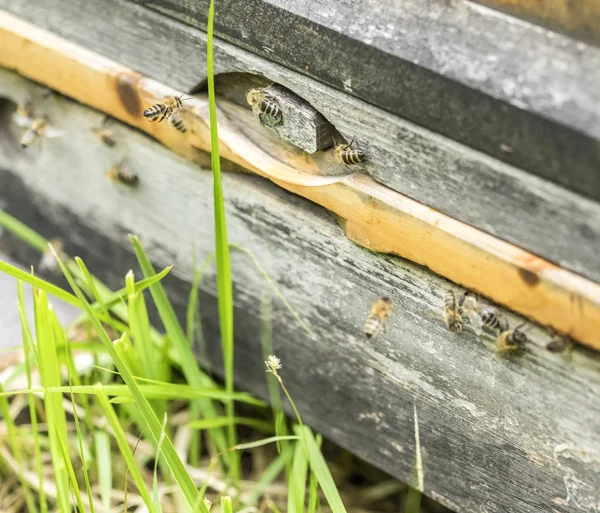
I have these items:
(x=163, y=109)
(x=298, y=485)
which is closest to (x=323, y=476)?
(x=298, y=485)

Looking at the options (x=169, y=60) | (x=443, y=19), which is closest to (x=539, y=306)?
(x=443, y=19)

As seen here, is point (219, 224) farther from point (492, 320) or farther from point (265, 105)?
point (492, 320)

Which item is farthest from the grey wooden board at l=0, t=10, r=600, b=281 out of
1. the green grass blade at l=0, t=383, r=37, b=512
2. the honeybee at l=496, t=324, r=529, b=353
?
the green grass blade at l=0, t=383, r=37, b=512

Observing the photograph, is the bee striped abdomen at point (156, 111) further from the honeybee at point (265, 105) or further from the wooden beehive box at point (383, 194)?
the honeybee at point (265, 105)

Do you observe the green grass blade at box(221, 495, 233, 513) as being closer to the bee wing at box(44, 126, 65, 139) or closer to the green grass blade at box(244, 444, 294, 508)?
the green grass blade at box(244, 444, 294, 508)

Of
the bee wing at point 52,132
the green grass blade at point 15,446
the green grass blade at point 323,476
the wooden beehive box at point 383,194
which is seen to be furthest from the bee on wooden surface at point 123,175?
the green grass blade at point 323,476

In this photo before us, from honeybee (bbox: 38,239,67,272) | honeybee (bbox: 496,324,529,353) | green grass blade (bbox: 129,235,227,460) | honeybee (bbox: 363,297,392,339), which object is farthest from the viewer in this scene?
honeybee (bbox: 38,239,67,272)
